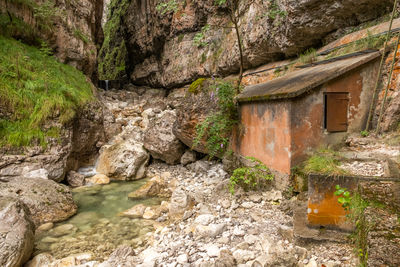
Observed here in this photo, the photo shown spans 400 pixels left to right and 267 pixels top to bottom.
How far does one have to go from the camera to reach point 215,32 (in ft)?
52.8

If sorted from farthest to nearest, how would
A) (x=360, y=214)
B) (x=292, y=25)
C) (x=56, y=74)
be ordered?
(x=56, y=74), (x=292, y=25), (x=360, y=214)

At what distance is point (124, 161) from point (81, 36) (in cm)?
1102

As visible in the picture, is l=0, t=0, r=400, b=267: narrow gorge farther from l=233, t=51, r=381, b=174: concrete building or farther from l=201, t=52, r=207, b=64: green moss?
l=201, t=52, r=207, b=64: green moss

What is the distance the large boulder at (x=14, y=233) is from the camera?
386cm

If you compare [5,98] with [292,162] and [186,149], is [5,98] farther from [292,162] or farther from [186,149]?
[292,162]

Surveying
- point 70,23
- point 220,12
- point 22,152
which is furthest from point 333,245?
A: point 70,23

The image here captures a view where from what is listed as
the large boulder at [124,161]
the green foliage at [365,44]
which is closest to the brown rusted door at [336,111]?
the green foliage at [365,44]

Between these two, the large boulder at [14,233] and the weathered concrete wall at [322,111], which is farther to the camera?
the weathered concrete wall at [322,111]

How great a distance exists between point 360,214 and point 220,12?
15915mm

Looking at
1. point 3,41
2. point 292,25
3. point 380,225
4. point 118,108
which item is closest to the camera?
point 380,225

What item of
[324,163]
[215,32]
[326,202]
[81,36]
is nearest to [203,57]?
[215,32]

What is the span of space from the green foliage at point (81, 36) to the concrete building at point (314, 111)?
1451 cm

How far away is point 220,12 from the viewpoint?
1589 centimetres

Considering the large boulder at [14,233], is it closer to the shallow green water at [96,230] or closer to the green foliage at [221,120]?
the shallow green water at [96,230]
